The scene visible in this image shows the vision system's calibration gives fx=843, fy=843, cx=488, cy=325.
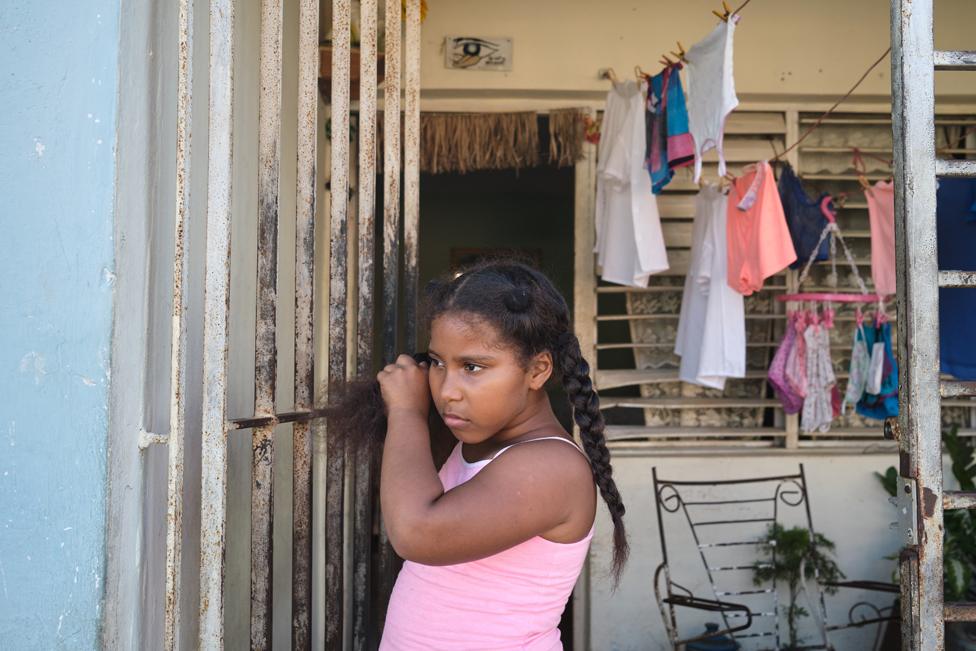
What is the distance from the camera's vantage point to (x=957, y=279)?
6.10 ft

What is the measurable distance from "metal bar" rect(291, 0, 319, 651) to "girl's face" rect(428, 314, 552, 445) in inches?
25.3

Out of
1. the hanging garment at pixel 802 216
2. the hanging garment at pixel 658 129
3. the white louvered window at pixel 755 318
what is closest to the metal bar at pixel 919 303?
the hanging garment at pixel 658 129

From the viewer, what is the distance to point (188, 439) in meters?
1.74

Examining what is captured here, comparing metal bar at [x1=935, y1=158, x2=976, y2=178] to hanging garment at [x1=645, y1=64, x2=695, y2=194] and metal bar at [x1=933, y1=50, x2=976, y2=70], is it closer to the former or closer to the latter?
metal bar at [x1=933, y1=50, x2=976, y2=70]

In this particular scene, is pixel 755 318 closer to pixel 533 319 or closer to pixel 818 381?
pixel 818 381

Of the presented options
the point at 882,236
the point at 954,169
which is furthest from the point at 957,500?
the point at 882,236

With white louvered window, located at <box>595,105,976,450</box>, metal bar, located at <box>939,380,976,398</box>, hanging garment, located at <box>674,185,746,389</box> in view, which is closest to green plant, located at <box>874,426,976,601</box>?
white louvered window, located at <box>595,105,976,450</box>

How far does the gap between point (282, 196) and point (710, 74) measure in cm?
173

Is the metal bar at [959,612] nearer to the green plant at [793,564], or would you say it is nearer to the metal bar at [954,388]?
the metal bar at [954,388]

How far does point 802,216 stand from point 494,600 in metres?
3.06

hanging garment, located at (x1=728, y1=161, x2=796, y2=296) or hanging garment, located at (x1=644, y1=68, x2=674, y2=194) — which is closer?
hanging garment, located at (x1=644, y1=68, x2=674, y2=194)

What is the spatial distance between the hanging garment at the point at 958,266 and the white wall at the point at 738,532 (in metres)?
1.76

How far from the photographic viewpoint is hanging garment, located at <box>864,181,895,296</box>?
4.01 m

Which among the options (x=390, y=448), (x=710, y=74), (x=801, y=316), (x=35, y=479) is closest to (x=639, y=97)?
(x=710, y=74)
